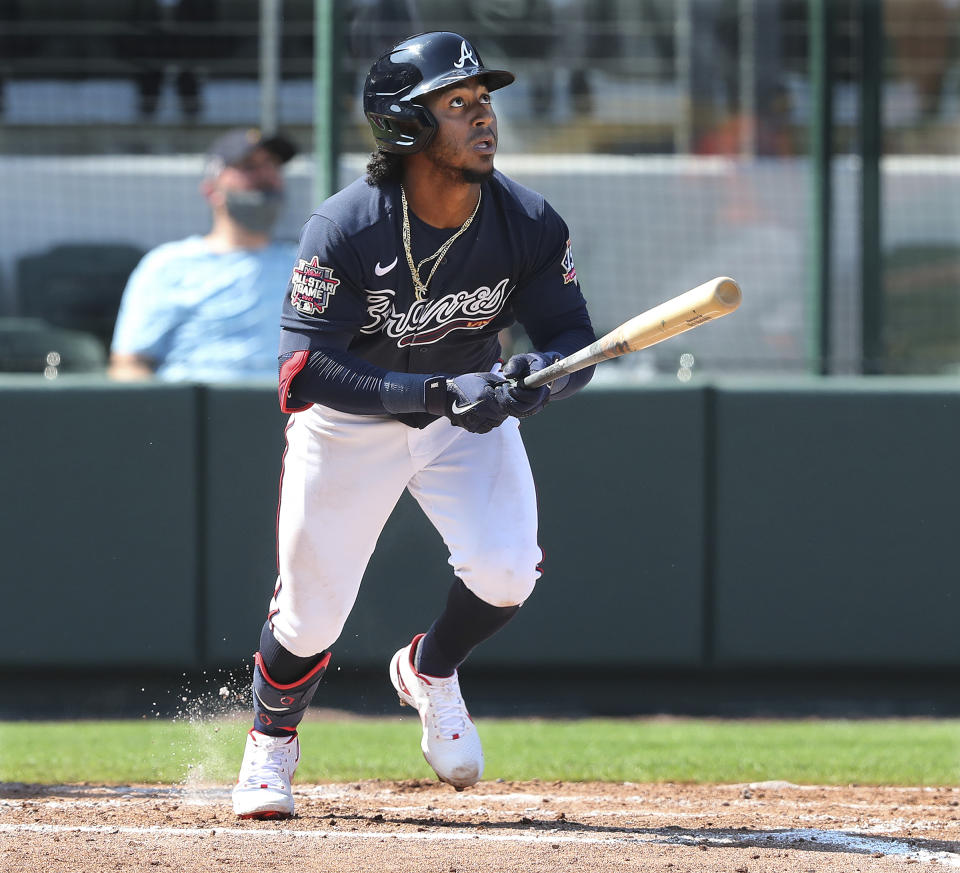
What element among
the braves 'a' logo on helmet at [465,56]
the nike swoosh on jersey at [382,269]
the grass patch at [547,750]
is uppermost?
the braves 'a' logo on helmet at [465,56]

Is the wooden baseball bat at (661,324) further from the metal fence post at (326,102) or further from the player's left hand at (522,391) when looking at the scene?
the metal fence post at (326,102)

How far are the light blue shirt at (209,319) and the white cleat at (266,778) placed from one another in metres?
2.22

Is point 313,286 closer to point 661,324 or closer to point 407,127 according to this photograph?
point 407,127

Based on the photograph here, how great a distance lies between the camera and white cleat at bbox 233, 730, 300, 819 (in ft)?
12.4

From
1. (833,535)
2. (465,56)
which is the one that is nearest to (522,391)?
(465,56)

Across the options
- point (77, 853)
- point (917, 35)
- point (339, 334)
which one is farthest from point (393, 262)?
point (917, 35)

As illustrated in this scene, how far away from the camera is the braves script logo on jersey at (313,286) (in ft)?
11.6

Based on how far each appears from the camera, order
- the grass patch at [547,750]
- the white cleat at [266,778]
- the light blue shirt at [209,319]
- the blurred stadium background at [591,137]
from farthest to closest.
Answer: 1. the blurred stadium background at [591,137]
2. the light blue shirt at [209,319]
3. the grass patch at [547,750]
4. the white cleat at [266,778]

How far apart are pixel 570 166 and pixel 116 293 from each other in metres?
2.52

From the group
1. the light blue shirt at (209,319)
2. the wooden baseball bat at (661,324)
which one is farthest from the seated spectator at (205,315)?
the wooden baseball bat at (661,324)

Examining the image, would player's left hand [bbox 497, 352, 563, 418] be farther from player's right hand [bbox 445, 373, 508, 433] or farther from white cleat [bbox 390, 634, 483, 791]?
white cleat [bbox 390, 634, 483, 791]

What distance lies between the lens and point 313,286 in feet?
11.7

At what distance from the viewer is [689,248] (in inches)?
323

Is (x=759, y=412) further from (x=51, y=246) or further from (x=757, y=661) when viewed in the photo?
(x=51, y=246)
